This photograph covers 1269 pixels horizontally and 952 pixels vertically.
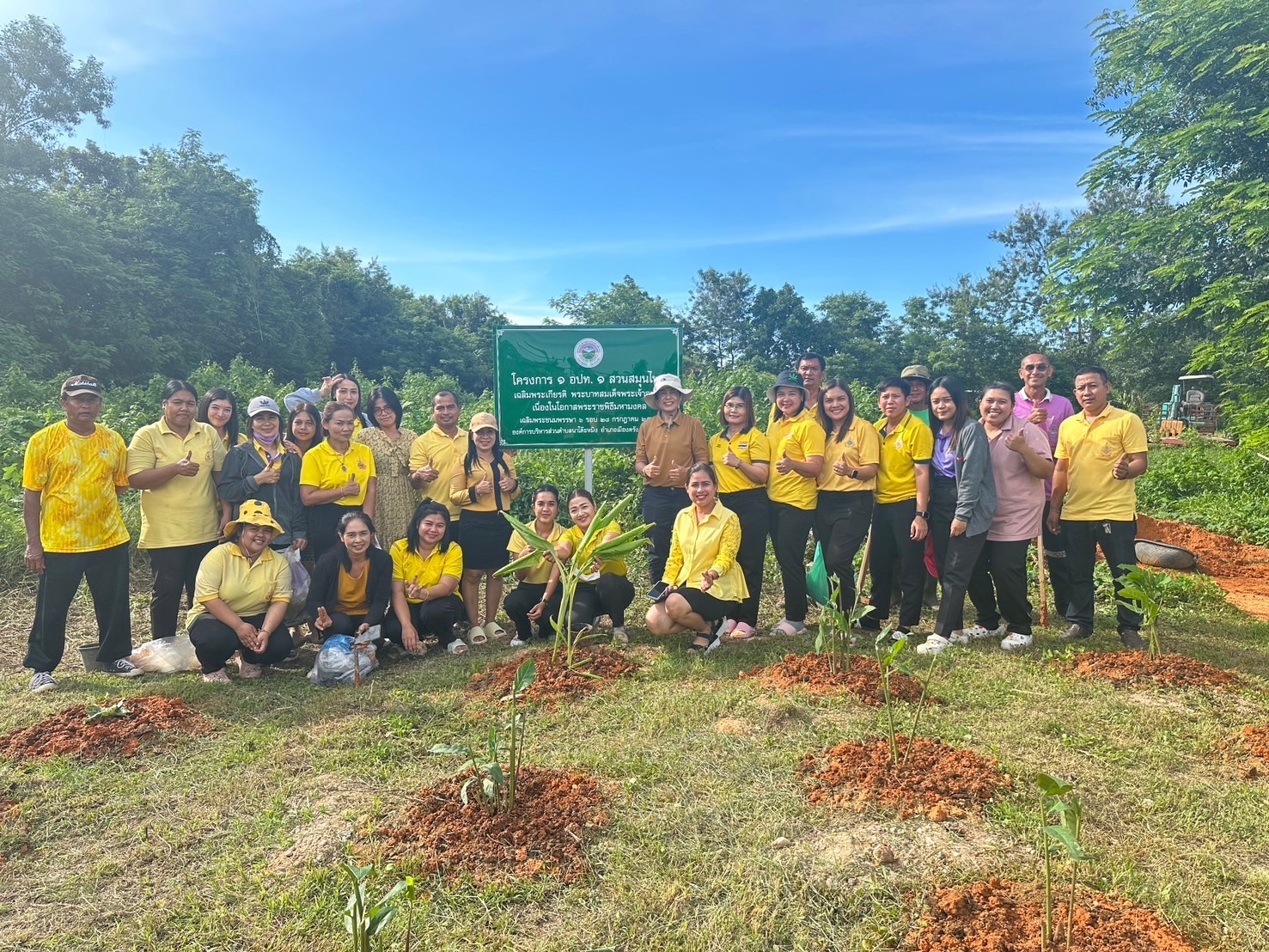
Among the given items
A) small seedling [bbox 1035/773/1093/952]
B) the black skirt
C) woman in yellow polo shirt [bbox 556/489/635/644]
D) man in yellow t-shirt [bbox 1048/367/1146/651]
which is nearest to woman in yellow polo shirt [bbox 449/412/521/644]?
the black skirt

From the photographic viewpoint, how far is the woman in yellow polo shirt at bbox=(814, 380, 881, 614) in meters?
4.91

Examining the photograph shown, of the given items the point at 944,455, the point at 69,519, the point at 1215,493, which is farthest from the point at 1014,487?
the point at 1215,493

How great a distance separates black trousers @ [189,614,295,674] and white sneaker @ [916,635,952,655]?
158 inches

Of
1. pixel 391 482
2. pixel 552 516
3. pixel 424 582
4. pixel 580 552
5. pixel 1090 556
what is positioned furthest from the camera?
pixel 391 482

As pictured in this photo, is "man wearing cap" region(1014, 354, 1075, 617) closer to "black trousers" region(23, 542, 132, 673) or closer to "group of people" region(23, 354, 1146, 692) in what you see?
"group of people" region(23, 354, 1146, 692)

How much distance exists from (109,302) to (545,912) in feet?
79.5

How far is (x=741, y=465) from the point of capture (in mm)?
5090

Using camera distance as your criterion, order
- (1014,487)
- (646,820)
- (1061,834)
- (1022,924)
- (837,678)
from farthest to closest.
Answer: (1014,487) → (837,678) → (646,820) → (1022,924) → (1061,834)

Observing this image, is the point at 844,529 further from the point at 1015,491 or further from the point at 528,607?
the point at 528,607

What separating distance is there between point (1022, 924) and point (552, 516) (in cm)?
357

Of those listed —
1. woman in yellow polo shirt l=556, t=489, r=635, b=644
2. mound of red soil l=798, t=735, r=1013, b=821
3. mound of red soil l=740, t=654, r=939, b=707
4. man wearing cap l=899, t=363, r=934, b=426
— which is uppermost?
man wearing cap l=899, t=363, r=934, b=426

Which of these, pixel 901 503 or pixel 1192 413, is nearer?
pixel 901 503

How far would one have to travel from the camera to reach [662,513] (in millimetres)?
5488

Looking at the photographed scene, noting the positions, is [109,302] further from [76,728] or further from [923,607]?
[923,607]
